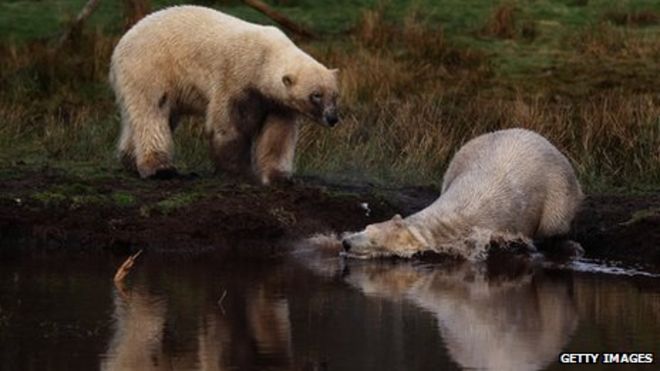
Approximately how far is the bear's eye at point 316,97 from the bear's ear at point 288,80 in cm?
21

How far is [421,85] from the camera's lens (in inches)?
901

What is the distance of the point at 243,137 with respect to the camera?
1673cm

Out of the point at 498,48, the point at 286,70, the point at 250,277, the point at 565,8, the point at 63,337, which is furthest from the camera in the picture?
the point at 565,8

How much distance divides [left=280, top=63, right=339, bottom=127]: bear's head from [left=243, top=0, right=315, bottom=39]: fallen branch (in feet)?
30.6

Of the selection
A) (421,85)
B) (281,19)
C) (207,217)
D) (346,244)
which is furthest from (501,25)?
(346,244)

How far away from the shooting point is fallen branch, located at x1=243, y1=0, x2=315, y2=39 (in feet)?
84.5

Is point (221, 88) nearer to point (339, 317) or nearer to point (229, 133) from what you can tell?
point (229, 133)

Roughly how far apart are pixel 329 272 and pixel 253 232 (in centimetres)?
158

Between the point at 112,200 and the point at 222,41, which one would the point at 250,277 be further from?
the point at 222,41

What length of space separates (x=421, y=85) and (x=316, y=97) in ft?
21.9

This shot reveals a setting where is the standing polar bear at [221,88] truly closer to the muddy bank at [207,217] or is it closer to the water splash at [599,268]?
the muddy bank at [207,217]

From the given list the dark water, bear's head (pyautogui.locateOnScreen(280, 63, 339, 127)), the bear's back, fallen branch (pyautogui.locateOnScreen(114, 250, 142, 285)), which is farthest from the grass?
fallen branch (pyautogui.locateOnScreen(114, 250, 142, 285))

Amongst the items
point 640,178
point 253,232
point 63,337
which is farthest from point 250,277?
point 640,178

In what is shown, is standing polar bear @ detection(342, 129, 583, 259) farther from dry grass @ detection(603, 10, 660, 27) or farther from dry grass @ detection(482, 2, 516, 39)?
dry grass @ detection(603, 10, 660, 27)
